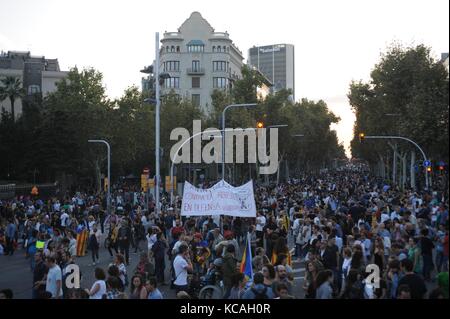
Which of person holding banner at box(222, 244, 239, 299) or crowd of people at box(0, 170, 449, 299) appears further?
person holding banner at box(222, 244, 239, 299)

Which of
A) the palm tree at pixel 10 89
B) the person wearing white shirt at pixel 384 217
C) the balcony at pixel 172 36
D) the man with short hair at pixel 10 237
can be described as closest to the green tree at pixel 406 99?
the person wearing white shirt at pixel 384 217

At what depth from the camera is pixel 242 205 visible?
15.5m

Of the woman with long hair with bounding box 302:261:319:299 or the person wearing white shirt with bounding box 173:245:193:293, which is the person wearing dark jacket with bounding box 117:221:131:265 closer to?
the person wearing white shirt with bounding box 173:245:193:293

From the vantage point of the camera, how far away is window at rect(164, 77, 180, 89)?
95062 millimetres

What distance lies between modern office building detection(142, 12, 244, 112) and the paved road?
7329cm

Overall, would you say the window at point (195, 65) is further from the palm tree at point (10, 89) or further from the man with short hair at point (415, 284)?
the man with short hair at point (415, 284)

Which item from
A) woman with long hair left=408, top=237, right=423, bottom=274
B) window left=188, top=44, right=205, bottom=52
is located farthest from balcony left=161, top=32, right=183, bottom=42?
woman with long hair left=408, top=237, right=423, bottom=274

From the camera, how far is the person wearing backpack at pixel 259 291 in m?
8.46

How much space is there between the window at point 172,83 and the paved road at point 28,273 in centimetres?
7326

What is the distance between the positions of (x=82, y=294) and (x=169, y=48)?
87.8 metres

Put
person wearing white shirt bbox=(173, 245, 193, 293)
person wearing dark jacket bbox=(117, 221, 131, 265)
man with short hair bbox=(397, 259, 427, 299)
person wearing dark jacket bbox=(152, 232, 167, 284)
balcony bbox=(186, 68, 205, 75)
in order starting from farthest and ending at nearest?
balcony bbox=(186, 68, 205, 75) → person wearing dark jacket bbox=(117, 221, 131, 265) → person wearing dark jacket bbox=(152, 232, 167, 284) → person wearing white shirt bbox=(173, 245, 193, 293) → man with short hair bbox=(397, 259, 427, 299)

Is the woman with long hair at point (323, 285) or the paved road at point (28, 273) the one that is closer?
the woman with long hair at point (323, 285)

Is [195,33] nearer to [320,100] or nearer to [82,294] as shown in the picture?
[320,100]
